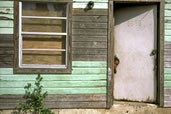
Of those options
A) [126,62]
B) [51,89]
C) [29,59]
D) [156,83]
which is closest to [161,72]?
[156,83]

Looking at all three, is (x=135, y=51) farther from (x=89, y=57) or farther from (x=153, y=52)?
(x=89, y=57)

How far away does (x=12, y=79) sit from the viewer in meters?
5.43

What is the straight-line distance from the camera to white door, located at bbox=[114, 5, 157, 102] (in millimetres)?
5750

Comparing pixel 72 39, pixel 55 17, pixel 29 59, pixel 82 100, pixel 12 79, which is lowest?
pixel 82 100

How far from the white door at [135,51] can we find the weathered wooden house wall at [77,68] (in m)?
0.47

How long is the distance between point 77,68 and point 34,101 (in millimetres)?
1018

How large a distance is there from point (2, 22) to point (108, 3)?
206 cm

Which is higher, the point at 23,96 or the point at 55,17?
the point at 55,17

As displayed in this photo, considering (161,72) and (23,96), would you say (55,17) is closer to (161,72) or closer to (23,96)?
(23,96)

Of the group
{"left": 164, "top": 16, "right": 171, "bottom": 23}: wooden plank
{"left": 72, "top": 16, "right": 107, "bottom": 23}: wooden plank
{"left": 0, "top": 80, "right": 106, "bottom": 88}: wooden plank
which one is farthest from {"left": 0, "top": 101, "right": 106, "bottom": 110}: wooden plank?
{"left": 164, "top": 16, "right": 171, "bottom": 23}: wooden plank

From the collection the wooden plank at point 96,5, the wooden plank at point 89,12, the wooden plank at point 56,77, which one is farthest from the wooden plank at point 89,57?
the wooden plank at point 96,5

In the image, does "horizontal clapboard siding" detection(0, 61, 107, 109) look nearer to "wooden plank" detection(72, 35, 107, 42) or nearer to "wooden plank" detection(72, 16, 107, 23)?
"wooden plank" detection(72, 35, 107, 42)

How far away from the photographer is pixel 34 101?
525cm

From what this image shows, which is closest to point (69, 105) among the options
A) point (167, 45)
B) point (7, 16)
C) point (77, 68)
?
point (77, 68)
